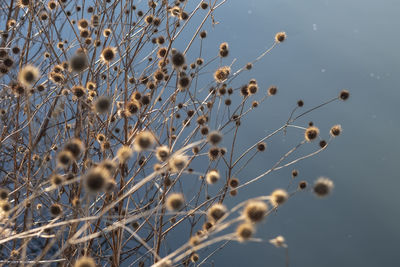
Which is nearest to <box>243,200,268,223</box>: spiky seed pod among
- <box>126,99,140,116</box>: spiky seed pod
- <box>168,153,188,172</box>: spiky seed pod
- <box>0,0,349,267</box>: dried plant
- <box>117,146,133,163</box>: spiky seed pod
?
<box>0,0,349,267</box>: dried plant

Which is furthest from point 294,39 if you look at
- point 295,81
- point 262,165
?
point 262,165

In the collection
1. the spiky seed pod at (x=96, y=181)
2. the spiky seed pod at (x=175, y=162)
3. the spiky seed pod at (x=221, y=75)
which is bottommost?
the spiky seed pod at (x=96, y=181)

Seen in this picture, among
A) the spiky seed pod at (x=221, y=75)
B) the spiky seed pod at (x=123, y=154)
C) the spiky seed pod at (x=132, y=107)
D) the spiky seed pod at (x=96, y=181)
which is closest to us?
the spiky seed pod at (x=96, y=181)

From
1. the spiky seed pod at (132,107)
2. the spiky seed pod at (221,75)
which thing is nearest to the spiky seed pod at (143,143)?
the spiky seed pod at (132,107)

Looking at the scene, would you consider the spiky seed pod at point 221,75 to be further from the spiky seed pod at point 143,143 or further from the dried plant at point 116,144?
the spiky seed pod at point 143,143

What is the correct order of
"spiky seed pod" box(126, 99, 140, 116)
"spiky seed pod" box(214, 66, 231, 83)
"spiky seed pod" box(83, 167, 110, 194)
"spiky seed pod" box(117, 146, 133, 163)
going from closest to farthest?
"spiky seed pod" box(83, 167, 110, 194) → "spiky seed pod" box(117, 146, 133, 163) → "spiky seed pod" box(126, 99, 140, 116) → "spiky seed pod" box(214, 66, 231, 83)

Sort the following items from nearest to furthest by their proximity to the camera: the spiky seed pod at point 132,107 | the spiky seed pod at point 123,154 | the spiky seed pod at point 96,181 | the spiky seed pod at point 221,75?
the spiky seed pod at point 96,181 < the spiky seed pod at point 123,154 < the spiky seed pod at point 132,107 < the spiky seed pod at point 221,75

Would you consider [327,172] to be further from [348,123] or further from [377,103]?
[377,103]

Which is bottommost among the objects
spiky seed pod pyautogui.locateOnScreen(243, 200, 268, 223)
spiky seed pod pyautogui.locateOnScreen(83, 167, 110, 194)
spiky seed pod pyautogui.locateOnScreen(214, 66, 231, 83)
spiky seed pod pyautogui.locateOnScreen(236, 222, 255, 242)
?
spiky seed pod pyautogui.locateOnScreen(236, 222, 255, 242)

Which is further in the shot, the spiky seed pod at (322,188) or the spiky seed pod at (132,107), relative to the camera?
the spiky seed pod at (132,107)

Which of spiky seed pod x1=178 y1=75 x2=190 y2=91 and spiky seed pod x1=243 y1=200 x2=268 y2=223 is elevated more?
spiky seed pod x1=178 y1=75 x2=190 y2=91

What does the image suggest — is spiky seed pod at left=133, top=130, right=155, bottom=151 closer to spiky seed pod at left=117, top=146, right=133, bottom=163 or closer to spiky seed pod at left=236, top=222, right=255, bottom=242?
spiky seed pod at left=117, top=146, right=133, bottom=163

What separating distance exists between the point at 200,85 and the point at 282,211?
1.41m

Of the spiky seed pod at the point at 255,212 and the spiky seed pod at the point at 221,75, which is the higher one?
the spiky seed pod at the point at 221,75
